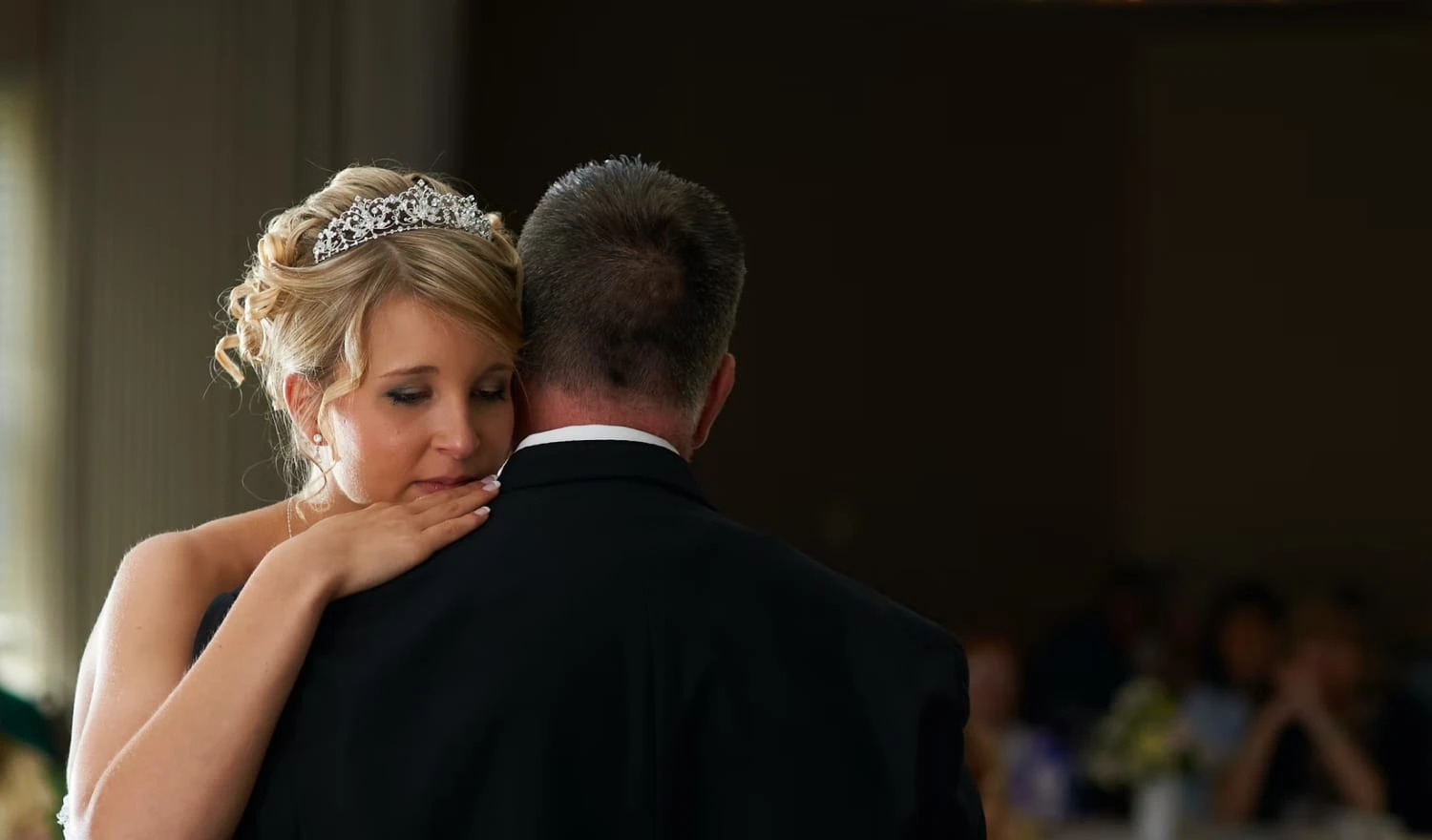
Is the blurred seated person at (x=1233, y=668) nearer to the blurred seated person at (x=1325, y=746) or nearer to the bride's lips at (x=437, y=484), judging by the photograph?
the blurred seated person at (x=1325, y=746)

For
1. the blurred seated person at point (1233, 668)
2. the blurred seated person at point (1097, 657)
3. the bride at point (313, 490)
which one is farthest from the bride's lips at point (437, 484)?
the blurred seated person at point (1097, 657)

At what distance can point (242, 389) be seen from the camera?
16.6 feet

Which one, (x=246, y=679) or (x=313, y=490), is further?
(x=313, y=490)

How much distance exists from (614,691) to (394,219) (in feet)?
2.09

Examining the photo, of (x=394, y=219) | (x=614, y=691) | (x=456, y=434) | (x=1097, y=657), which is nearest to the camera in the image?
(x=614, y=691)

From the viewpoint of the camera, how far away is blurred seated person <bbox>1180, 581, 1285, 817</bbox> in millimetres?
5805

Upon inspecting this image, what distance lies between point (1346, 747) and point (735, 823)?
14.9ft

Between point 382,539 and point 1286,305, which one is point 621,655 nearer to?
point 382,539

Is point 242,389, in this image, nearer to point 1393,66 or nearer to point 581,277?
point 581,277

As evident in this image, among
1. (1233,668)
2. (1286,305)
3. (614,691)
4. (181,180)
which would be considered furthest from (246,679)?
(1286,305)

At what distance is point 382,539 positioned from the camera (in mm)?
1449

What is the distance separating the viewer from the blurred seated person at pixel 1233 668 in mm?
5805

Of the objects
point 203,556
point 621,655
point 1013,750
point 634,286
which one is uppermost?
point 634,286

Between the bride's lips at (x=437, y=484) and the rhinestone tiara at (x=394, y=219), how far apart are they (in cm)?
24
